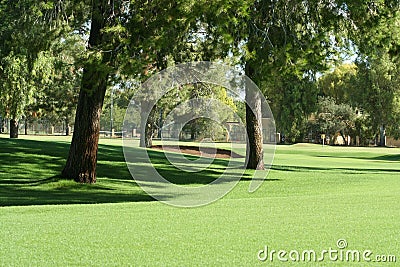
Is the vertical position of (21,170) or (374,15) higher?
(374,15)

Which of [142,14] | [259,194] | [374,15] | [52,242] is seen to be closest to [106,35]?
[142,14]

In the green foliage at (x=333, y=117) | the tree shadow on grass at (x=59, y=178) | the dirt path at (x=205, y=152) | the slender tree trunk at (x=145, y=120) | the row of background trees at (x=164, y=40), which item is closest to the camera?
the row of background trees at (x=164, y=40)

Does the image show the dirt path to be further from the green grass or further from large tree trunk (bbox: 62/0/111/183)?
the green grass

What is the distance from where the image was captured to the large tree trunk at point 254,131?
932 inches

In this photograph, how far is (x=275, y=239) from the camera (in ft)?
24.0

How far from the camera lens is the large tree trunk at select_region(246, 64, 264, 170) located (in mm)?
23672

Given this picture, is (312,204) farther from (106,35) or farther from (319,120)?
(319,120)

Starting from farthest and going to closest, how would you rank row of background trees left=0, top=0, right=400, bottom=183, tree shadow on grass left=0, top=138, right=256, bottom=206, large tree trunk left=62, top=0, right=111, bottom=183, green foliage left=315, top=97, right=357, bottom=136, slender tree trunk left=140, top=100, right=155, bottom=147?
green foliage left=315, top=97, right=357, bottom=136
slender tree trunk left=140, top=100, right=155, bottom=147
large tree trunk left=62, top=0, right=111, bottom=183
tree shadow on grass left=0, top=138, right=256, bottom=206
row of background trees left=0, top=0, right=400, bottom=183

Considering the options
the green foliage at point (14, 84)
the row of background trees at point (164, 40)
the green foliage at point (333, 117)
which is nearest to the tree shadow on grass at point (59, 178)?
the row of background trees at point (164, 40)

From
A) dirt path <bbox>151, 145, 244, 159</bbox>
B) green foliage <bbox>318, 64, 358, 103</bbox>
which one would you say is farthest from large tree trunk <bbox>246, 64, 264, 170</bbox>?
green foliage <bbox>318, 64, 358, 103</bbox>

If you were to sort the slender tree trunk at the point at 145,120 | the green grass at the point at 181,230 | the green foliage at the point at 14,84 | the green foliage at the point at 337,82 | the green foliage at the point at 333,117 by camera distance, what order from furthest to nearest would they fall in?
1. the green foliage at the point at 337,82
2. the green foliage at the point at 333,117
3. the slender tree trunk at the point at 145,120
4. the green foliage at the point at 14,84
5. the green grass at the point at 181,230

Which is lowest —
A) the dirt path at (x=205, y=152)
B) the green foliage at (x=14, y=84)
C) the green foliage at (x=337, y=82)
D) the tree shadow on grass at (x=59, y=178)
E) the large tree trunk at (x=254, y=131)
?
the tree shadow on grass at (x=59, y=178)

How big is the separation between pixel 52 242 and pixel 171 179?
44.8ft

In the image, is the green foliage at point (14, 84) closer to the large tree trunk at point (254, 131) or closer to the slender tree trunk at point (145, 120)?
the slender tree trunk at point (145, 120)
